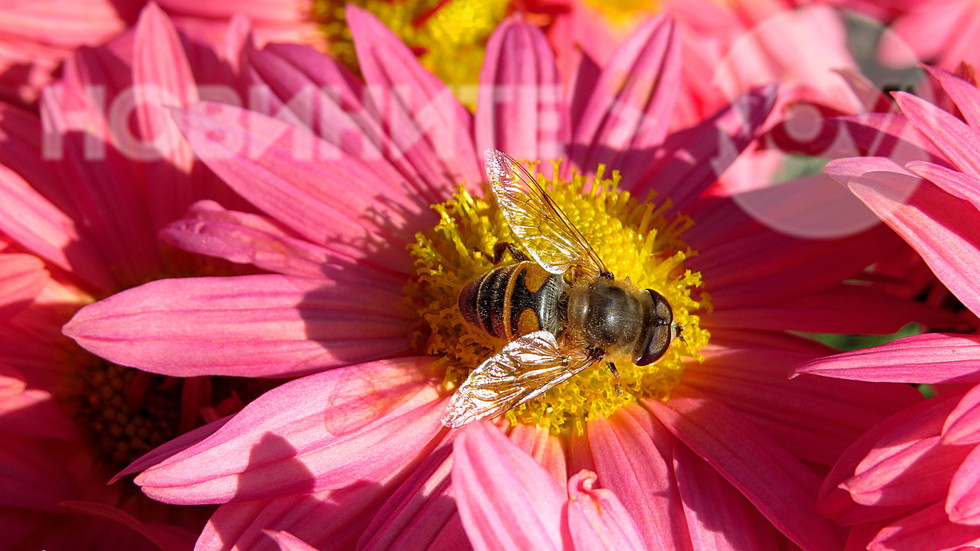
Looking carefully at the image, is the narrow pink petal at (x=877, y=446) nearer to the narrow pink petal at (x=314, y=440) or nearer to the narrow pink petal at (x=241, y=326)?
the narrow pink petal at (x=314, y=440)

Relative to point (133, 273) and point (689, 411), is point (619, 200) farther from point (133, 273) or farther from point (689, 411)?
point (133, 273)

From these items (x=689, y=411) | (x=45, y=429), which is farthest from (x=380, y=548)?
(x=45, y=429)

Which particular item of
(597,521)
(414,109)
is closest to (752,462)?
(597,521)

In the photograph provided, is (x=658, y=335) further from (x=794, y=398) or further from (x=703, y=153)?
(x=703, y=153)

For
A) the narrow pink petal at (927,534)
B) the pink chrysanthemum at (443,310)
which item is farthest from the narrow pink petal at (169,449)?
the narrow pink petal at (927,534)

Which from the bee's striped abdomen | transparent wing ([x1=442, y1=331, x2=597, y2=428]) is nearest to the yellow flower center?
the bee's striped abdomen

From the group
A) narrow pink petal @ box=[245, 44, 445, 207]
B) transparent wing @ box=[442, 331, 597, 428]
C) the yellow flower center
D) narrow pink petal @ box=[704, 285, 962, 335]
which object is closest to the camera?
transparent wing @ box=[442, 331, 597, 428]

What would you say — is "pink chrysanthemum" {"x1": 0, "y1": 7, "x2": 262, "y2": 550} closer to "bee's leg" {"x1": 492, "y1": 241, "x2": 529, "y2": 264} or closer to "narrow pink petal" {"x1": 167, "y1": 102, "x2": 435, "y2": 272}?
"narrow pink petal" {"x1": 167, "y1": 102, "x2": 435, "y2": 272}
